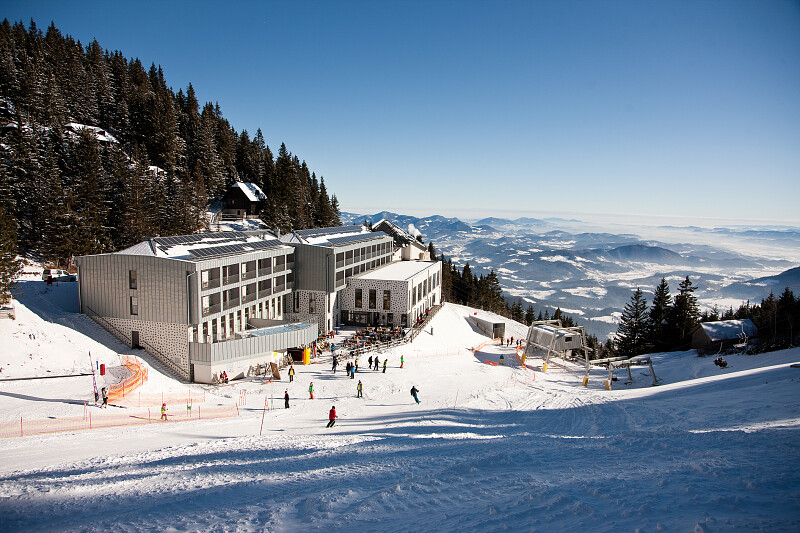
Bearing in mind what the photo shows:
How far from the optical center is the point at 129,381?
23438mm

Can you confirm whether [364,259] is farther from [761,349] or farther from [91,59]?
[91,59]

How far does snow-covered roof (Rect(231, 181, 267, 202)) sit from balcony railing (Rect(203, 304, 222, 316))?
46670mm

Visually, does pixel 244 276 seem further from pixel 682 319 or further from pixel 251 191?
pixel 682 319

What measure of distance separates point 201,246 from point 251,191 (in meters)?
46.2

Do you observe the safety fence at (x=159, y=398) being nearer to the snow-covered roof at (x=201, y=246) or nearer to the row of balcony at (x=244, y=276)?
the row of balcony at (x=244, y=276)

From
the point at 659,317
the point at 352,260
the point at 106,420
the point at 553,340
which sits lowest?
the point at 659,317

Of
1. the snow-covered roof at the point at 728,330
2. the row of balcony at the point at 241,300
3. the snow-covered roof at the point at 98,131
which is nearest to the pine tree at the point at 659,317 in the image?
the snow-covered roof at the point at 728,330

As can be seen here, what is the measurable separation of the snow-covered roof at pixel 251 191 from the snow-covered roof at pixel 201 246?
35.7m

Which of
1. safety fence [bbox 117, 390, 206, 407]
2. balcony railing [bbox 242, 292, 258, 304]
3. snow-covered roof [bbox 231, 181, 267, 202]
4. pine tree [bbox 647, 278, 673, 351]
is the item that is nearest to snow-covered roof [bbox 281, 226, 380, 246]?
balcony railing [bbox 242, 292, 258, 304]

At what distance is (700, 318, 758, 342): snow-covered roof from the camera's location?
42041mm

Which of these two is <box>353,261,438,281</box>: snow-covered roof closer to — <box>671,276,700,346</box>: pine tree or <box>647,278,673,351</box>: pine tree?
<box>647,278,673,351</box>: pine tree

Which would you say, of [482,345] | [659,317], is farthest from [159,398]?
[659,317]

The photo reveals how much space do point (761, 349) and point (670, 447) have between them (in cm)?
2840

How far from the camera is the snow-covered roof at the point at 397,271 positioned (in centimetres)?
4751
